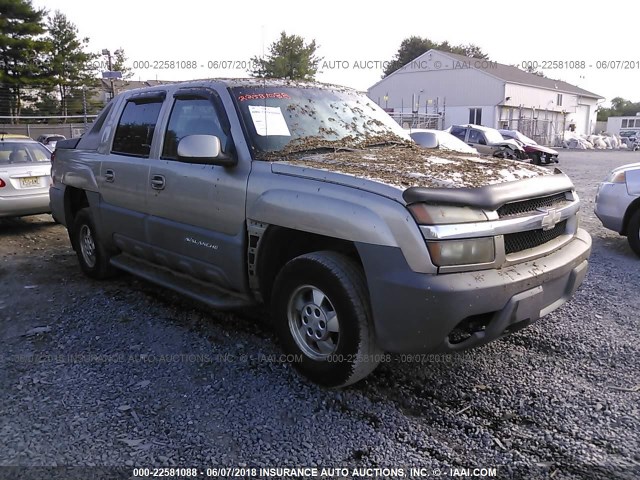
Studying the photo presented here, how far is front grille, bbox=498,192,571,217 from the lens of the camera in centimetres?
307

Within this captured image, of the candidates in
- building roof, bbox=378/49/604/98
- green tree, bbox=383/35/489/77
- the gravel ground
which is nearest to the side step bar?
the gravel ground

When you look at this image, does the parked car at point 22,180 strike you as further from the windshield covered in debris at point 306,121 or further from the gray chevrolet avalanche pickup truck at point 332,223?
the windshield covered in debris at point 306,121

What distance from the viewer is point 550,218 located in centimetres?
326

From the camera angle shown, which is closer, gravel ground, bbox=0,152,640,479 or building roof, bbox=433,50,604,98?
gravel ground, bbox=0,152,640,479

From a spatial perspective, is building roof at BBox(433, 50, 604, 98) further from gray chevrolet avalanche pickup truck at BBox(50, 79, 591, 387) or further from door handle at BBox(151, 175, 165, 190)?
door handle at BBox(151, 175, 165, 190)

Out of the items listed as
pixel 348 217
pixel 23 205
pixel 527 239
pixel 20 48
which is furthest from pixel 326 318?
pixel 20 48

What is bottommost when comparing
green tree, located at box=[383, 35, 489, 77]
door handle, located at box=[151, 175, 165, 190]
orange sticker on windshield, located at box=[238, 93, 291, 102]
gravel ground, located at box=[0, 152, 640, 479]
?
Answer: gravel ground, located at box=[0, 152, 640, 479]

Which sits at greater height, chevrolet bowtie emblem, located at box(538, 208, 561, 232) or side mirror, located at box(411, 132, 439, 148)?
side mirror, located at box(411, 132, 439, 148)

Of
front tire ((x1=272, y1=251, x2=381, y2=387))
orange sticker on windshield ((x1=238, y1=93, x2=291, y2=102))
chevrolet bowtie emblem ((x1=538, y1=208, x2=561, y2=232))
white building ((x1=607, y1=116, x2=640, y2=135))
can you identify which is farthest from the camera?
white building ((x1=607, y1=116, x2=640, y2=135))

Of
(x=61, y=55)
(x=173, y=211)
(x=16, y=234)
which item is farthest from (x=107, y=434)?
(x=61, y=55)

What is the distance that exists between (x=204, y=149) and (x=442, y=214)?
1.67m

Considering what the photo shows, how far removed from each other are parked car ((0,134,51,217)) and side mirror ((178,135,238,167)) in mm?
5772

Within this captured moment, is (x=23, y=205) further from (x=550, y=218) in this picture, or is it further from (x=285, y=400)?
(x=550, y=218)

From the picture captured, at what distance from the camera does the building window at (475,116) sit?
1799 inches
